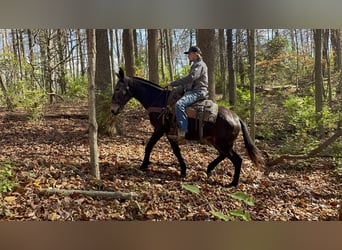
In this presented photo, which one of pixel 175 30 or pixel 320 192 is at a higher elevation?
pixel 175 30

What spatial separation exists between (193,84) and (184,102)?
19 centimetres

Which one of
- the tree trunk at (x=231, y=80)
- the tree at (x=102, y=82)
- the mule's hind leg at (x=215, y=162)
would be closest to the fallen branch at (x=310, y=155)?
the mule's hind leg at (x=215, y=162)

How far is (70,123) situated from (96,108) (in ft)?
1.05

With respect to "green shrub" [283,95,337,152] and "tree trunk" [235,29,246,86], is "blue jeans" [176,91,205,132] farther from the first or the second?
"green shrub" [283,95,337,152]

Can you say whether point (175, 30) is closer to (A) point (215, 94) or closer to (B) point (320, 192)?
(A) point (215, 94)

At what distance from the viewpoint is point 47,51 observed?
2.98 metres

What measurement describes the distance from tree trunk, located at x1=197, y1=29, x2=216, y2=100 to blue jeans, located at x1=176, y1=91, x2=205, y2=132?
133mm

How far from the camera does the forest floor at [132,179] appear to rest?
9.43 ft

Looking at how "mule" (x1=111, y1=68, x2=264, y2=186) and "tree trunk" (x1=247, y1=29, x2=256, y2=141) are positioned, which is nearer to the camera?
"tree trunk" (x1=247, y1=29, x2=256, y2=141)

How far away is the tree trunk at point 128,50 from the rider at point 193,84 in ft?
1.44

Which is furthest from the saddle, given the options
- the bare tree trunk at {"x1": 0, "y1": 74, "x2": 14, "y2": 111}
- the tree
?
the bare tree trunk at {"x1": 0, "y1": 74, "x2": 14, "y2": 111}

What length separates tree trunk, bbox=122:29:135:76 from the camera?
2881 millimetres
